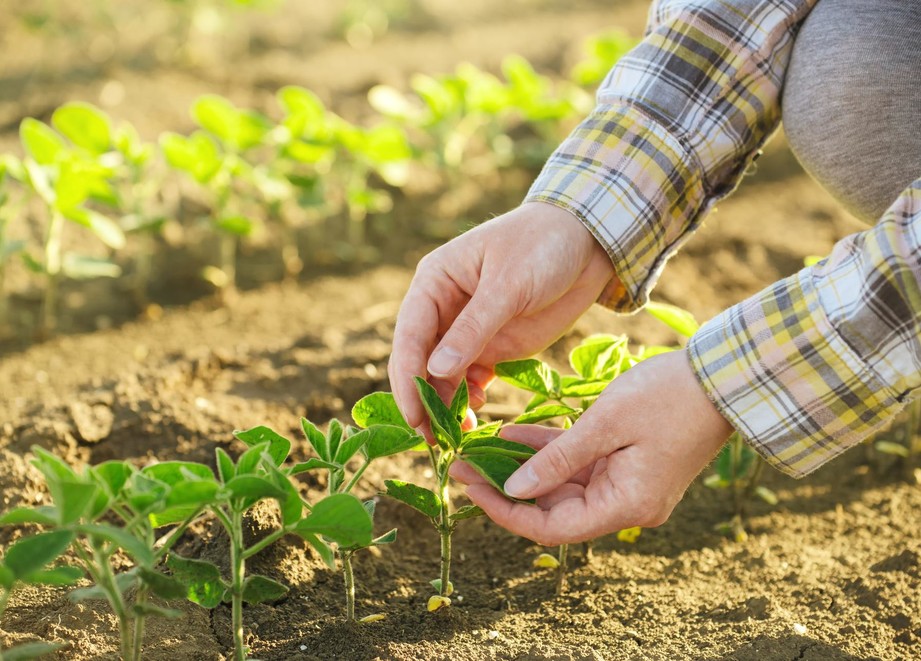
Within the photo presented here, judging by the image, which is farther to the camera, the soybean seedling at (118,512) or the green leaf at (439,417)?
the green leaf at (439,417)

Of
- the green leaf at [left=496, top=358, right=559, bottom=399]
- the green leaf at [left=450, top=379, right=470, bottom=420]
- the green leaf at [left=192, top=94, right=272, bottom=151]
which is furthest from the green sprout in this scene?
the green leaf at [left=192, top=94, right=272, bottom=151]

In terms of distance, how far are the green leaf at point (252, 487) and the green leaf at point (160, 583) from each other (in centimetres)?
14

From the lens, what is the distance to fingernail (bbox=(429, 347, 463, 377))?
1.55 meters

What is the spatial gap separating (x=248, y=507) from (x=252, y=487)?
4.6 inches

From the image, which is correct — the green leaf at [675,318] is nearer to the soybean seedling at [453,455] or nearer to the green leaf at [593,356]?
the green leaf at [593,356]

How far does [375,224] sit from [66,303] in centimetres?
106

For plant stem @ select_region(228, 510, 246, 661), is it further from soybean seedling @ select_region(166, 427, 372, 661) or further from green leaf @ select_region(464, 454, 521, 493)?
green leaf @ select_region(464, 454, 521, 493)

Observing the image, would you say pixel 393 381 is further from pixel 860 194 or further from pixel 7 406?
pixel 7 406

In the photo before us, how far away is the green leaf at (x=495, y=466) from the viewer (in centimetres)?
147

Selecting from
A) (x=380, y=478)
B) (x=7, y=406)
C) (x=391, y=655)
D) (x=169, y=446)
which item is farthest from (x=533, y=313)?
(x=7, y=406)

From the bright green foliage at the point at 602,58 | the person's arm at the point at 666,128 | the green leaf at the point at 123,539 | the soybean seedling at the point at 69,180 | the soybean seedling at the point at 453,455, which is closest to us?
the green leaf at the point at 123,539

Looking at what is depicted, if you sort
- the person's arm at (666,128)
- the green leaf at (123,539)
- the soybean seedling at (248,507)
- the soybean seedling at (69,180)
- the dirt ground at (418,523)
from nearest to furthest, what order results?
the green leaf at (123,539) < the soybean seedling at (248,507) < the dirt ground at (418,523) < the person's arm at (666,128) < the soybean seedling at (69,180)

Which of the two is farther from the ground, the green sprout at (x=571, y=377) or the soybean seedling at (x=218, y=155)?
the soybean seedling at (x=218, y=155)

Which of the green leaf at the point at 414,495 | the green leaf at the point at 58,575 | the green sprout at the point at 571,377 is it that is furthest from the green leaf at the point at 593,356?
the green leaf at the point at 58,575
